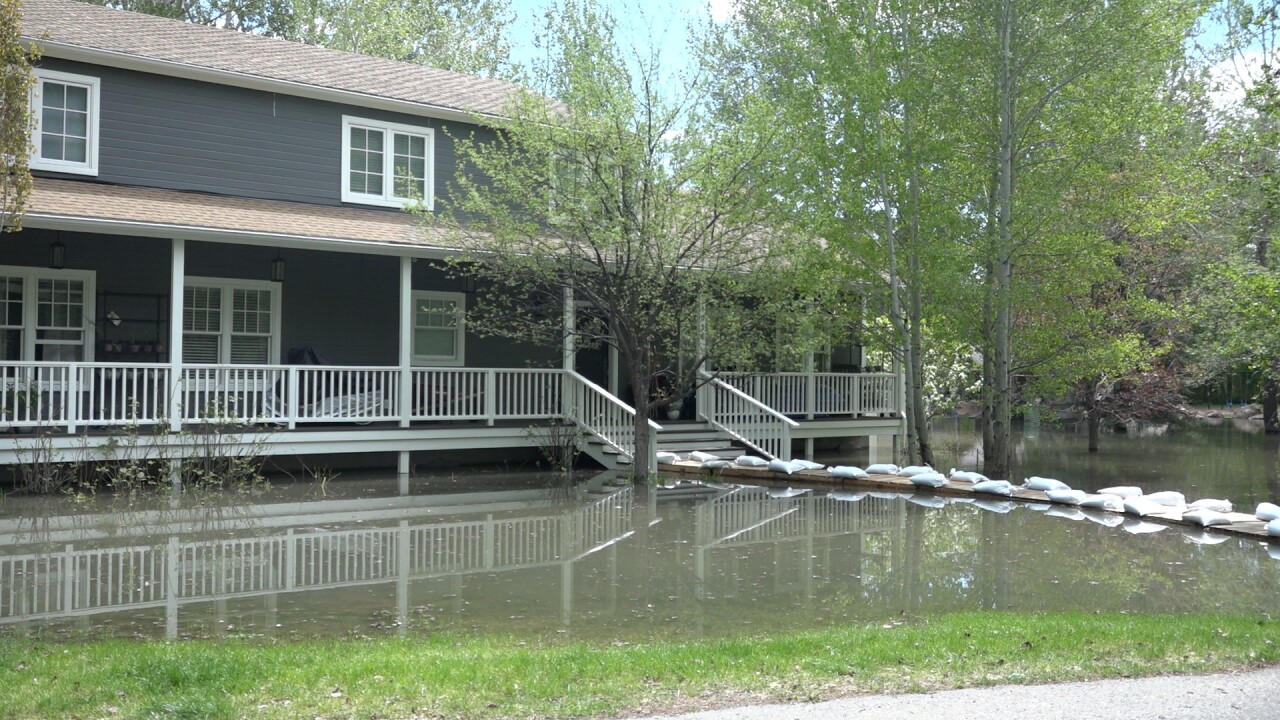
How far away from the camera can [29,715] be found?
558 centimetres

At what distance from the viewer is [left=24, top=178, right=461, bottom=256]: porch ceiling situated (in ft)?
51.0

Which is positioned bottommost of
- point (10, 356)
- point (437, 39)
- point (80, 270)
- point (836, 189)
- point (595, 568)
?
point (595, 568)

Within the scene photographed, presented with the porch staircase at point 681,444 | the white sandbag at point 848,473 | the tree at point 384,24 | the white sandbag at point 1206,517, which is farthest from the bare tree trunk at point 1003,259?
the tree at point 384,24

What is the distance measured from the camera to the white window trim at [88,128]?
16.9m

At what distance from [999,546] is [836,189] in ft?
27.0

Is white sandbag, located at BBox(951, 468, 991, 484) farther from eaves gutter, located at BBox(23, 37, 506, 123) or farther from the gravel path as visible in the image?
the gravel path

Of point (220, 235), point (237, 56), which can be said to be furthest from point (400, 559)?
point (237, 56)

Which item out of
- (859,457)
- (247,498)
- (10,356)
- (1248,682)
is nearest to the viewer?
(1248,682)

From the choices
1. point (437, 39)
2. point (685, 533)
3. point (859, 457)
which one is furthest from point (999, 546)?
point (437, 39)

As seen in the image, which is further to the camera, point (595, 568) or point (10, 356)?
point (10, 356)

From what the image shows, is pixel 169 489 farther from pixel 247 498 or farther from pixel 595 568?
pixel 595 568

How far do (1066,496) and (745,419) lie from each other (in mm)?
6981

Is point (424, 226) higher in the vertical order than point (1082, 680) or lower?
higher

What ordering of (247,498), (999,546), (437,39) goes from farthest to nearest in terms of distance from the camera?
1. (437,39)
2. (247,498)
3. (999,546)
